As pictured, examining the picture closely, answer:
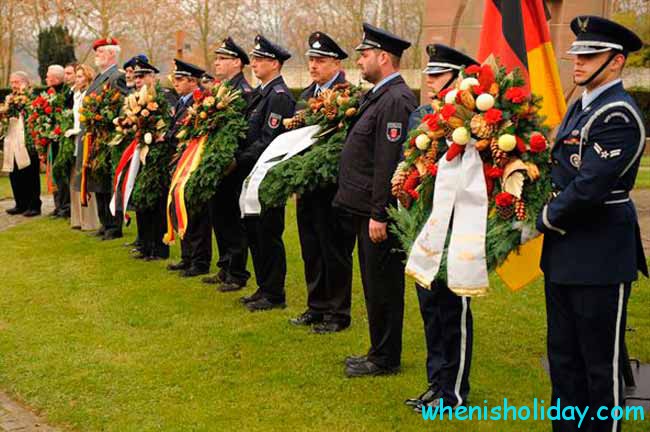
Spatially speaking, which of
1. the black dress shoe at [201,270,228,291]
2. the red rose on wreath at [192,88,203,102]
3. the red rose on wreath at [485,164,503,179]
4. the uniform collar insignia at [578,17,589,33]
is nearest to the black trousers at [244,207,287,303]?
the black dress shoe at [201,270,228,291]

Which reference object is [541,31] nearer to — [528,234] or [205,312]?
[528,234]

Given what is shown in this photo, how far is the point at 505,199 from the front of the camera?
15.1 feet

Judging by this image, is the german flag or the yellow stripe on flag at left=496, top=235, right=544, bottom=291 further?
the german flag

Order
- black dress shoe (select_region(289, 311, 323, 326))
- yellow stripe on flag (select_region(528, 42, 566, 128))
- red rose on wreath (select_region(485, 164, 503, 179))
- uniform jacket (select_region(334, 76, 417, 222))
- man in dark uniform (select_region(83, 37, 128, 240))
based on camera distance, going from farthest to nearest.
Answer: man in dark uniform (select_region(83, 37, 128, 240)) → black dress shoe (select_region(289, 311, 323, 326)) → yellow stripe on flag (select_region(528, 42, 566, 128)) → uniform jacket (select_region(334, 76, 417, 222)) → red rose on wreath (select_region(485, 164, 503, 179))

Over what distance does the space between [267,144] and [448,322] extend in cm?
320

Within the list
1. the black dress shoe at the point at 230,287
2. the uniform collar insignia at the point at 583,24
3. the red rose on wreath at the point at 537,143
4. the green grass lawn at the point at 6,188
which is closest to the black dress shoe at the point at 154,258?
the black dress shoe at the point at 230,287

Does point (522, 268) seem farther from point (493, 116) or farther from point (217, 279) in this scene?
point (217, 279)

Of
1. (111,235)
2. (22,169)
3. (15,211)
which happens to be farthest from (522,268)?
(15,211)

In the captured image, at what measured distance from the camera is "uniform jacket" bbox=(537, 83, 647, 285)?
165 inches

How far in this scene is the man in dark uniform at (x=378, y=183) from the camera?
19.2ft

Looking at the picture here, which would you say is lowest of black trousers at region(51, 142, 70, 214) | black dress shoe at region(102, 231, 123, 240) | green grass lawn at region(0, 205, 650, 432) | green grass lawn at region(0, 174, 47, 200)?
green grass lawn at region(0, 205, 650, 432)

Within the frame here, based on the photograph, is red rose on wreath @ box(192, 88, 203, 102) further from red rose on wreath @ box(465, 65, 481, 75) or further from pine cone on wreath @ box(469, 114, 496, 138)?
pine cone on wreath @ box(469, 114, 496, 138)

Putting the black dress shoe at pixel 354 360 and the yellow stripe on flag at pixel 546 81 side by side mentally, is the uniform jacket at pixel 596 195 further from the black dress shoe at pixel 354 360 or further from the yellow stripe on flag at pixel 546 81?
the black dress shoe at pixel 354 360

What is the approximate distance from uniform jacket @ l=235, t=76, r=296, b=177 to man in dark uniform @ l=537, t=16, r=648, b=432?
3.83 m
